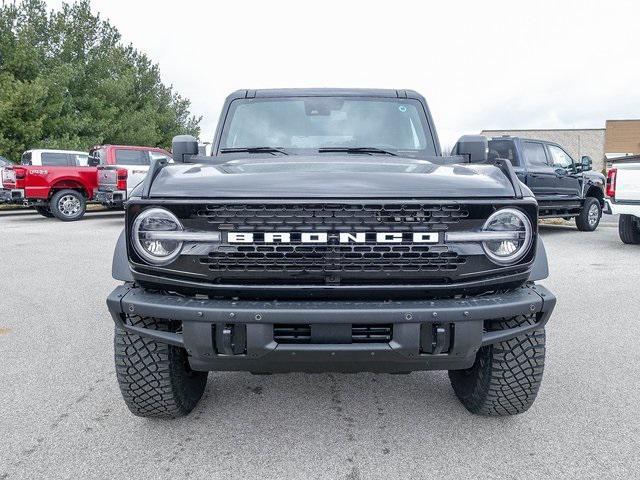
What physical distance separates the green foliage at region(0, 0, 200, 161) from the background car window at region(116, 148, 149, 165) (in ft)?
30.0

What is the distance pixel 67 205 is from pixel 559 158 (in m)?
12.2

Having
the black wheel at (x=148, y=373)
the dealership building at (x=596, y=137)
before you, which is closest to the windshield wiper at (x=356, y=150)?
the black wheel at (x=148, y=373)

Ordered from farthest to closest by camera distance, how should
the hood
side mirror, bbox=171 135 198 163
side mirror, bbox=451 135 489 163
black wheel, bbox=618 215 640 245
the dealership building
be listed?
the dealership building, black wheel, bbox=618 215 640 245, side mirror, bbox=171 135 198 163, side mirror, bbox=451 135 489 163, the hood

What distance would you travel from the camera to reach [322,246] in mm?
2461

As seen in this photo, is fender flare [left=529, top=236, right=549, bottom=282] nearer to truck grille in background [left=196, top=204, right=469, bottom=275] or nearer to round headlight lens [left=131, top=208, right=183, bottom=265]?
truck grille in background [left=196, top=204, right=469, bottom=275]

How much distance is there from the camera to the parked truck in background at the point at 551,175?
1166 cm

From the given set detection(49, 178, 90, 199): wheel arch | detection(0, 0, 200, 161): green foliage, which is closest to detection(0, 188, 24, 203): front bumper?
detection(49, 178, 90, 199): wheel arch

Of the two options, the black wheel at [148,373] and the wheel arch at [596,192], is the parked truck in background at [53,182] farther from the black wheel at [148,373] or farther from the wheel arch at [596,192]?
the black wheel at [148,373]

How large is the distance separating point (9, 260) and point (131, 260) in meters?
7.25

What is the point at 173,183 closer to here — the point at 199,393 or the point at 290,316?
the point at 290,316

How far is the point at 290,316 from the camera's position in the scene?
235cm

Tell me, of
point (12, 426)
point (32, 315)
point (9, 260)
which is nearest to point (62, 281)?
point (32, 315)

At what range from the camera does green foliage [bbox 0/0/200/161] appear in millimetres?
22742

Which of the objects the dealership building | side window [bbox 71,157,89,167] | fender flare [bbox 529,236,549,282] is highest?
the dealership building
